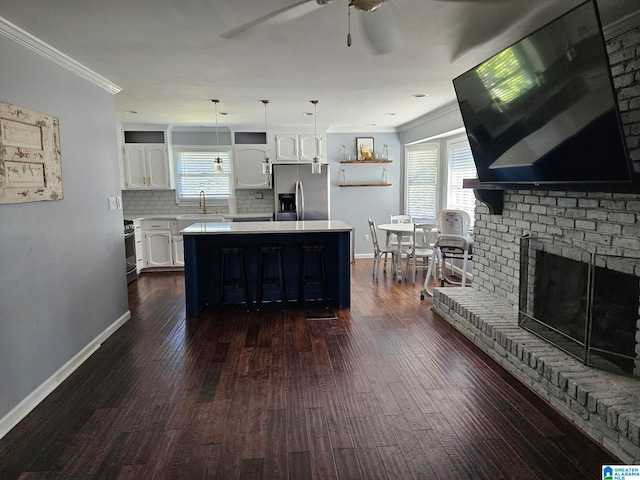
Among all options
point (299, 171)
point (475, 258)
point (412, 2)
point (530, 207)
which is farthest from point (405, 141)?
point (412, 2)

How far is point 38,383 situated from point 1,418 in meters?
0.36

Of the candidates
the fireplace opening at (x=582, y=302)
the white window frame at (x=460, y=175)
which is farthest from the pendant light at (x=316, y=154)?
the fireplace opening at (x=582, y=302)

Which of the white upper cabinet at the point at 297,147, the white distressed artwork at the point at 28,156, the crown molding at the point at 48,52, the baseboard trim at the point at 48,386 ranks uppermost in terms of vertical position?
the crown molding at the point at 48,52

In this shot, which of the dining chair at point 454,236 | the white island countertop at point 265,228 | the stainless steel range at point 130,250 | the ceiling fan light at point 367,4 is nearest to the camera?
the ceiling fan light at point 367,4

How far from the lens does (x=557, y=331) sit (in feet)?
9.02

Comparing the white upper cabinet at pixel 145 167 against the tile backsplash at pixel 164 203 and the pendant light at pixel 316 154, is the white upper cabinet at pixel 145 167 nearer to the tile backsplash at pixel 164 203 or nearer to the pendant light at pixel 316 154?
the tile backsplash at pixel 164 203

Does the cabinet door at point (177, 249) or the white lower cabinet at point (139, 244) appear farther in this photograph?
the cabinet door at point (177, 249)

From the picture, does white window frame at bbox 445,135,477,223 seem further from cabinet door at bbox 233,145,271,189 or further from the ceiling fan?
the ceiling fan

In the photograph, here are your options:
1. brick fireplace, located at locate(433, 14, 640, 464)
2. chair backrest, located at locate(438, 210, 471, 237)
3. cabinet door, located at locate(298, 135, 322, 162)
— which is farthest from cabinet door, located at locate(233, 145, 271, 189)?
brick fireplace, located at locate(433, 14, 640, 464)

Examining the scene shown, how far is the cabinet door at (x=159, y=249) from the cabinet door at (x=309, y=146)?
103 inches

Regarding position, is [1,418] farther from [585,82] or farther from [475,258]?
[475,258]

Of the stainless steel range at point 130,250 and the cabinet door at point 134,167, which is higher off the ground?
the cabinet door at point 134,167

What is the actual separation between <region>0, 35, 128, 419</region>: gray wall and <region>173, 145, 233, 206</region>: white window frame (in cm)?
291

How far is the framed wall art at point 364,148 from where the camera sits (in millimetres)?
7238
